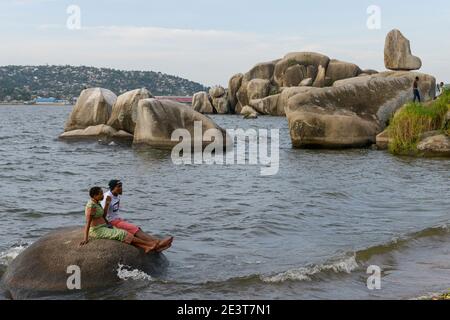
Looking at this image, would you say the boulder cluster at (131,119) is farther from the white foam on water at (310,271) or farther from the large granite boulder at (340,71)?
the large granite boulder at (340,71)

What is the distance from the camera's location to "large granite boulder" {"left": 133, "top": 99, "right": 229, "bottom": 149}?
2639cm

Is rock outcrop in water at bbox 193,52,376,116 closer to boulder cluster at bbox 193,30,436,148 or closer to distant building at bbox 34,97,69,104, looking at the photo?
boulder cluster at bbox 193,30,436,148

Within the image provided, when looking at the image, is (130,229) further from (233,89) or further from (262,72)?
(233,89)

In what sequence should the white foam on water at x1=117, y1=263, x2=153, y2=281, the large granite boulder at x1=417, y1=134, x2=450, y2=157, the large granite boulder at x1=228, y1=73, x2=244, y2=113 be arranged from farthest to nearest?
the large granite boulder at x1=228, y1=73, x2=244, y2=113
the large granite boulder at x1=417, y1=134, x2=450, y2=157
the white foam on water at x1=117, y1=263, x2=153, y2=281

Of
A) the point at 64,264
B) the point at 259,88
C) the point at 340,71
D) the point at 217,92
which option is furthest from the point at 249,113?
the point at 64,264

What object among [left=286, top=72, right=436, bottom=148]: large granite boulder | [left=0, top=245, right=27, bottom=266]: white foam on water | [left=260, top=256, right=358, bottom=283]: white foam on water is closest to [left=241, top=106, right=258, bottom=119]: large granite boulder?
[left=286, top=72, right=436, bottom=148]: large granite boulder

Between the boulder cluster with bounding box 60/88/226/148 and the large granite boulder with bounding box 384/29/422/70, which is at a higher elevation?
the large granite boulder with bounding box 384/29/422/70

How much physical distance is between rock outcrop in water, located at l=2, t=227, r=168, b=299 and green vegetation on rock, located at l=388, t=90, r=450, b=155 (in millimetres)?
17093

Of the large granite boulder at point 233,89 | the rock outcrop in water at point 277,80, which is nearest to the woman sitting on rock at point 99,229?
the rock outcrop in water at point 277,80

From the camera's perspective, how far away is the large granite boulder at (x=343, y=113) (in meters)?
26.4
